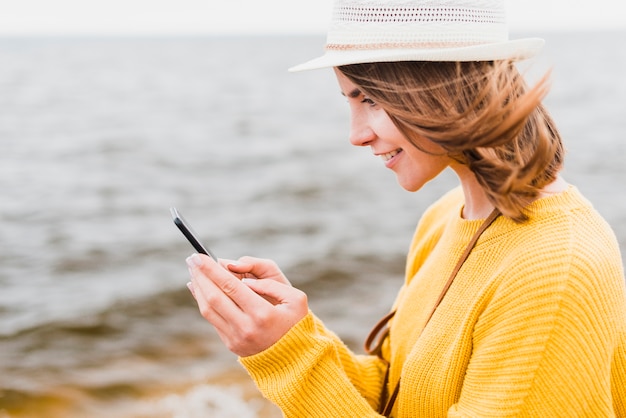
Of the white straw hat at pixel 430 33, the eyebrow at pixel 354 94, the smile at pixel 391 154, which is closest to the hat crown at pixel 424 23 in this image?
the white straw hat at pixel 430 33

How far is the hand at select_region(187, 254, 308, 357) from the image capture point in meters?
1.91

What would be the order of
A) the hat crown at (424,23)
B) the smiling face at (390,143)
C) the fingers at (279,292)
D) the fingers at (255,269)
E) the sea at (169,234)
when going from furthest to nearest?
the sea at (169,234) < the fingers at (255,269) < the fingers at (279,292) < the smiling face at (390,143) < the hat crown at (424,23)

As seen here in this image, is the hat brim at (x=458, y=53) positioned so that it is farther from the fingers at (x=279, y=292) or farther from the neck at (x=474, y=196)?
the fingers at (x=279, y=292)

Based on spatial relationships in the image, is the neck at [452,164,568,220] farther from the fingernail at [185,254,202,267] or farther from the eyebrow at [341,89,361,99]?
the fingernail at [185,254,202,267]

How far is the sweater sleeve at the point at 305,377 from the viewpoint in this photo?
→ 1.96 meters

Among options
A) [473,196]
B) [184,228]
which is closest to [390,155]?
[473,196]

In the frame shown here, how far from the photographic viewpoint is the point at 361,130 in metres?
1.95

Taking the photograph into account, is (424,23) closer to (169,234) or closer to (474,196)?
(474,196)

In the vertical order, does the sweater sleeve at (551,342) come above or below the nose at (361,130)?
below

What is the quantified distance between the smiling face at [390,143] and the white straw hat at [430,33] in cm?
14


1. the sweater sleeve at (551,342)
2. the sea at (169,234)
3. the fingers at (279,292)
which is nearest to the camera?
the sweater sleeve at (551,342)

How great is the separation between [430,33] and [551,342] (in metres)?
0.80

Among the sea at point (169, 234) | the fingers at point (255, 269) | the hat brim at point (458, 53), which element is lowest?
the sea at point (169, 234)

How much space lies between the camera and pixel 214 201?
1109 cm
